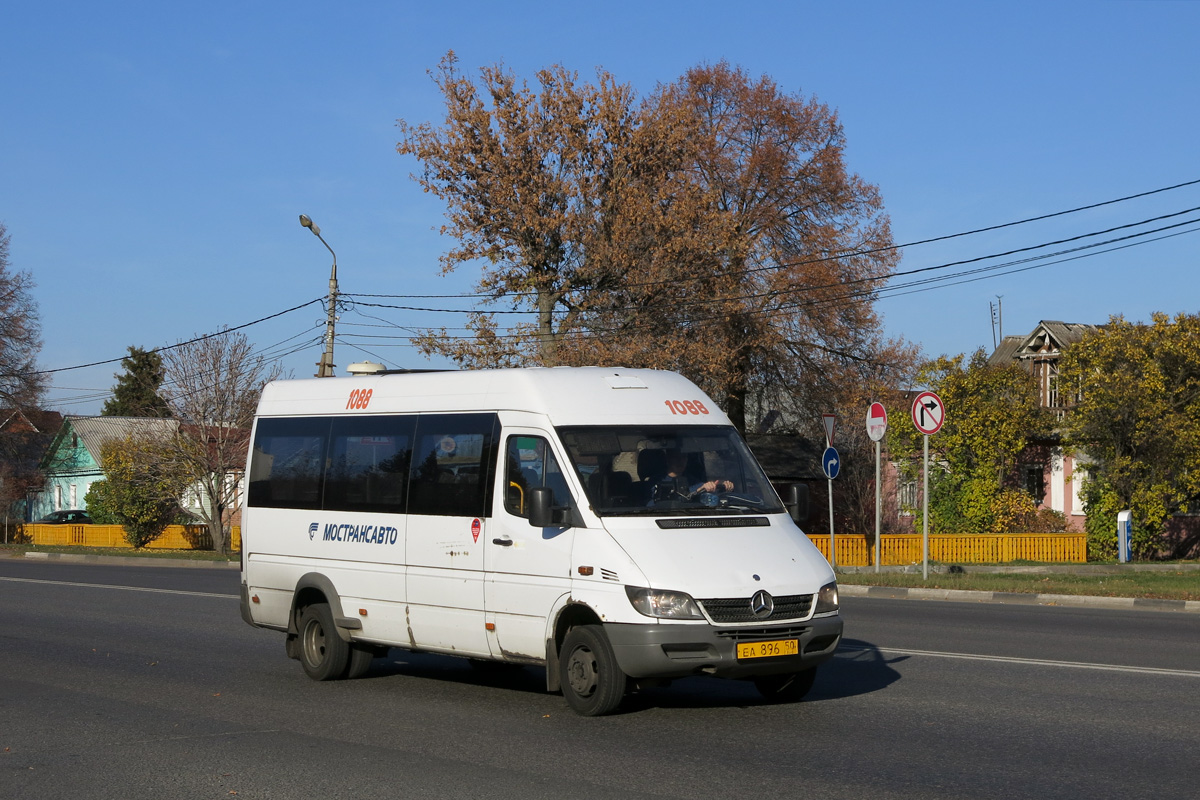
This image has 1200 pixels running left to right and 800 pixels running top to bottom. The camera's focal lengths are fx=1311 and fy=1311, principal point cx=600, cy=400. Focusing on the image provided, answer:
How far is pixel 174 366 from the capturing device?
151 feet

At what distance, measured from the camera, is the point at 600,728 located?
343 inches

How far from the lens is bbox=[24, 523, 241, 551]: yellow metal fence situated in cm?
5159

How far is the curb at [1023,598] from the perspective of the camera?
62.3 ft

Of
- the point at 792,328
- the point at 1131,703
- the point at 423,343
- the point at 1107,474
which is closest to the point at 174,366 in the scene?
the point at 423,343

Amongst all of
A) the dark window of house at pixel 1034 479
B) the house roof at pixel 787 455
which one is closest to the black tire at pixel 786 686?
the dark window of house at pixel 1034 479

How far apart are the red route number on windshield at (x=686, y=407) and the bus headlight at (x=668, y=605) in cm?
199

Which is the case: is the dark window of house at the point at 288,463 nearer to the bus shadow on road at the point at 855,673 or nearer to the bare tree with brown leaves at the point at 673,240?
the bus shadow on road at the point at 855,673

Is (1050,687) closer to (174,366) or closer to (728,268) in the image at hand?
(728,268)

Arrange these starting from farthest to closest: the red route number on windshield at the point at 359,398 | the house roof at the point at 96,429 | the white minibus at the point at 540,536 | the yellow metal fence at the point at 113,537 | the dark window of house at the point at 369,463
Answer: the house roof at the point at 96,429
the yellow metal fence at the point at 113,537
the red route number on windshield at the point at 359,398
the dark window of house at the point at 369,463
the white minibus at the point at 540,536

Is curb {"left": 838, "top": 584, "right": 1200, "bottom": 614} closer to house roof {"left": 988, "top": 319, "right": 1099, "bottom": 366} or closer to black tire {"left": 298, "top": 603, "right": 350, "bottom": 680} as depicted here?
black tire {"left": 298, "top": 603, "right": 350, "bottom": 680}

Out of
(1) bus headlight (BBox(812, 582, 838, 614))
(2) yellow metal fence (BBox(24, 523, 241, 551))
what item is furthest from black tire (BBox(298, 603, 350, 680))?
(2) yellow metal fence (BBox(24, 523, 241, 551))

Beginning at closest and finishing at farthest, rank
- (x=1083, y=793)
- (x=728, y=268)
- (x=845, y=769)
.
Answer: (x=1083, y=793), (x=845, y=769), (x=728, y=268)

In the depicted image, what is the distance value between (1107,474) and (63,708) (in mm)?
31046

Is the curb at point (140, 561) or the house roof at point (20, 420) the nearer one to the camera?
the curb at point (140, 561)
